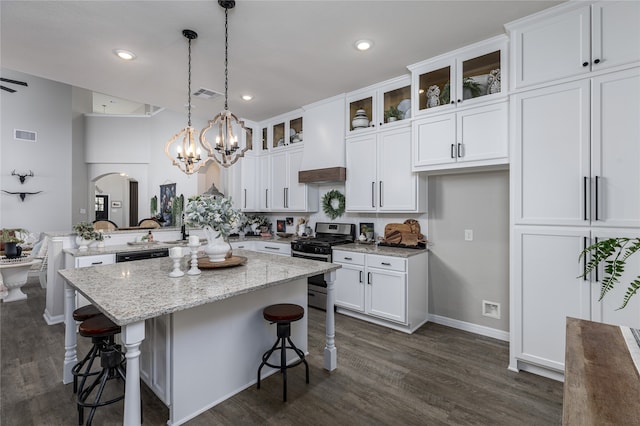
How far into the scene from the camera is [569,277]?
233cm

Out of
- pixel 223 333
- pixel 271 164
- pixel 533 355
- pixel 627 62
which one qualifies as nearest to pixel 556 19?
pixel 627 62

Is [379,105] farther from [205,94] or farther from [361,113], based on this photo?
[205,94]

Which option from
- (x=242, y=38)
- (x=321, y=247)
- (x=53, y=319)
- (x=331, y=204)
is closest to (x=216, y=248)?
(x=321, y=247)

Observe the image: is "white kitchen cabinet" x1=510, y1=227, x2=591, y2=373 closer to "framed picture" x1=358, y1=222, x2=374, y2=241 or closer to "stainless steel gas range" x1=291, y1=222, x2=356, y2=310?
"framed picture" x1=358, y1=222, x2=374, y2=241

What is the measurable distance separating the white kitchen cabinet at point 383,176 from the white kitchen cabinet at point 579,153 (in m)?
1.13

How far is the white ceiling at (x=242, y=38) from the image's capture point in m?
2.35

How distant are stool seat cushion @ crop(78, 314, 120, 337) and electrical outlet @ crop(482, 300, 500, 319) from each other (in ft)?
11.1

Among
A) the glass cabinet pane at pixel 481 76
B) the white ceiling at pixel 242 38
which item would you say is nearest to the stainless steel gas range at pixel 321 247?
the white ceiling at pixel 242 38

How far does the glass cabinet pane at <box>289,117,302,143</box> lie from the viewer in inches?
191

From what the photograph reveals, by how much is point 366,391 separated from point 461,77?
299cm

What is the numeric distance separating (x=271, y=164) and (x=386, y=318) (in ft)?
10.3

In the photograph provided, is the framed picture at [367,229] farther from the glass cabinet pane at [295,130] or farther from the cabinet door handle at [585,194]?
the cabinet door handle at [585,194]

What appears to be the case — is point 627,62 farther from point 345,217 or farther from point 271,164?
point 271,164

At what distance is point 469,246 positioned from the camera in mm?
3426
